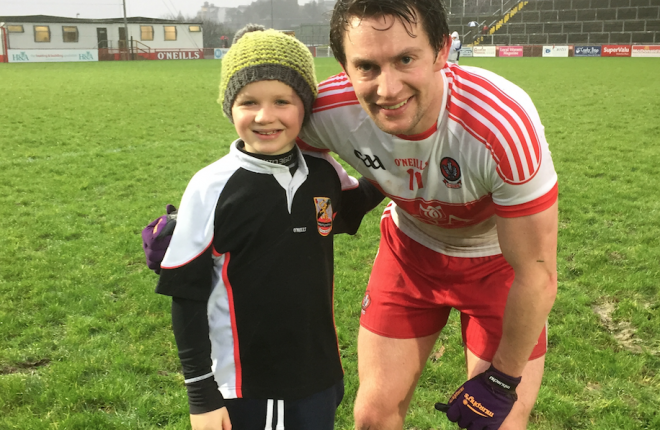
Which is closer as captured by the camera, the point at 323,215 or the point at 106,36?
the point at 323,215

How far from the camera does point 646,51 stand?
38594 mm

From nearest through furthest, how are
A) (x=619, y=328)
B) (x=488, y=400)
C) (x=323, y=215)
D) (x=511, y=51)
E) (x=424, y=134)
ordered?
(x=323, y=215)
(x=424, y=134)
(x=488, y=400)
(x=619, y=328)
(x=511, y=51)

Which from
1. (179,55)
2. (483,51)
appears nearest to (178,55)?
(179,55)

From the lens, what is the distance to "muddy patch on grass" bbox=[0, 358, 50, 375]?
3.60 metres

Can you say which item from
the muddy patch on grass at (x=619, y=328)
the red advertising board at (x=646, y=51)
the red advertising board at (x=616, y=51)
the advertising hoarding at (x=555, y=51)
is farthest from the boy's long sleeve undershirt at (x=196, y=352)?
the red advertising board at (x=616, y=51)

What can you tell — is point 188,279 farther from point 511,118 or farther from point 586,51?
point 586,51

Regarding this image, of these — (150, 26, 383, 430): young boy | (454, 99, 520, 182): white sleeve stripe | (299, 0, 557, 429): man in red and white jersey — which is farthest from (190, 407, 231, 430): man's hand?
(454, 99, 520, 182): white sleeve stripe

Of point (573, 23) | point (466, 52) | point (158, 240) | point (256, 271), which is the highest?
point (573, 23)

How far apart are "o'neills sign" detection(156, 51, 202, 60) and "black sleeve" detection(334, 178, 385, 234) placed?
48.8 meters

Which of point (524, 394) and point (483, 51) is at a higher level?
point (483, 51)

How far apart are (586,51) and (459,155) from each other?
43.9 m

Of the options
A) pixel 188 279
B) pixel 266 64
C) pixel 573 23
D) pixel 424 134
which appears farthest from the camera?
pixel 573 23

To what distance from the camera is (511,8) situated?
A: 165 feet

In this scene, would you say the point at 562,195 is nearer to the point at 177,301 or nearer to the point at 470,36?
the point at 177,301
